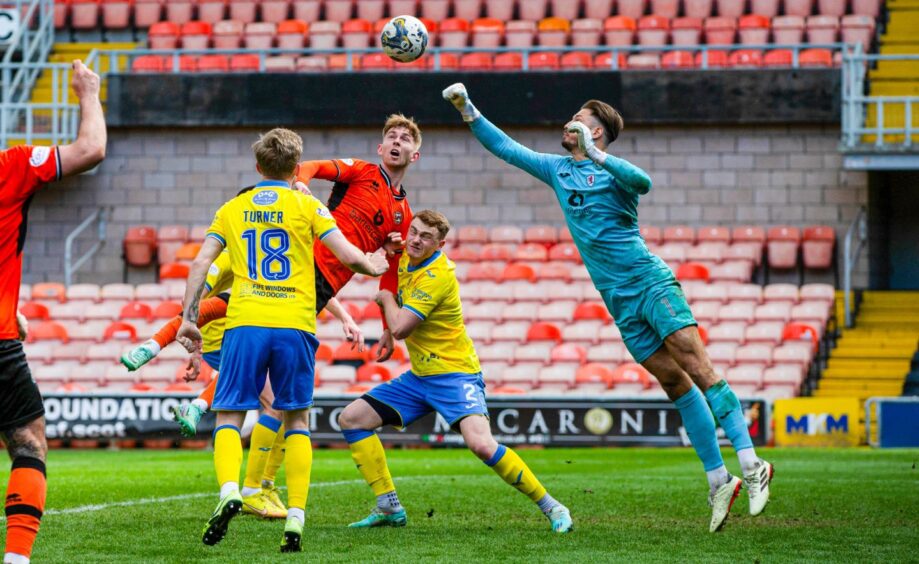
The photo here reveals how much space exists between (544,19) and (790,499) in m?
16.8

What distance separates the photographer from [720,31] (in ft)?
79.8

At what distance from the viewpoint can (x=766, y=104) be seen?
897 inches

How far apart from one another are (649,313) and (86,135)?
357 cm

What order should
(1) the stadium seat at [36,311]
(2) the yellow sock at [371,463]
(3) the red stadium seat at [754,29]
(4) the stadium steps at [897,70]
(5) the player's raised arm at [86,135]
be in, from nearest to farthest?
(5) the player's raised arm at [86,135] < (2) the yellow sock at [371,463] < (1) the stadium seat at [36,311] < (4) the stadium steps at [897,70] < (3) the red stadium seat at [754,29]

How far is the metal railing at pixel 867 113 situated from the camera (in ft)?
70.3

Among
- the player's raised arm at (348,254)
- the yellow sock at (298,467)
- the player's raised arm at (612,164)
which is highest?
the player's raised arm at (612,164)

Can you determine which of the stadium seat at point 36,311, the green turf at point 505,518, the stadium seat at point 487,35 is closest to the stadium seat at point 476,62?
the stadium seat at point 487,35

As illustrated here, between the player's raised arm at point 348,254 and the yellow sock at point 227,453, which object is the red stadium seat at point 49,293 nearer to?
the yellow sock at point 227,453

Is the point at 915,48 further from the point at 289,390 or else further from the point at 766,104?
the point at 289,390

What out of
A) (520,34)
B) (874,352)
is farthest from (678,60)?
(874,352)

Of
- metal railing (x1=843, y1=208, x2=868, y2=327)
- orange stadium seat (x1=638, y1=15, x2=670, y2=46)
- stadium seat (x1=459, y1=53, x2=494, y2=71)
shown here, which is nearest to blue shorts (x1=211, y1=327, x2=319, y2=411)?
metal railing (x1=843, y1=208, x2=868, y2=327)

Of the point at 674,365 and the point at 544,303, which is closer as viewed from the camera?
the point at 674,365

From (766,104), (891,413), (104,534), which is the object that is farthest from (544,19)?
(104,534)

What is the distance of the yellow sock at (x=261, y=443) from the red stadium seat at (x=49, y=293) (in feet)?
50.6
